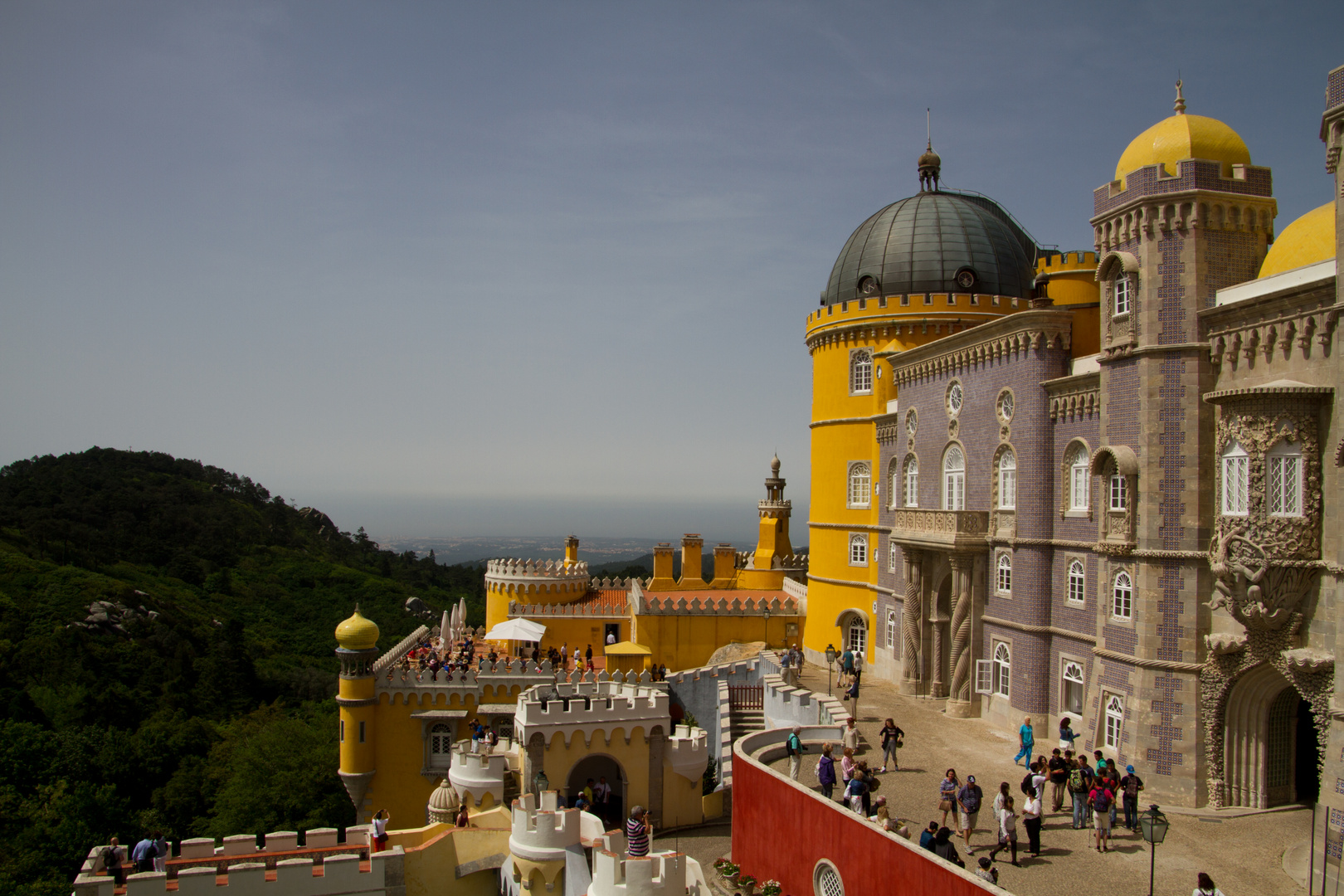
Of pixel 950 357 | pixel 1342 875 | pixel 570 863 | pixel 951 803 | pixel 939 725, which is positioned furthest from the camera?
pixel 950 357

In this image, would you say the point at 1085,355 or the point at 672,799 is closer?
the point at 1085,355

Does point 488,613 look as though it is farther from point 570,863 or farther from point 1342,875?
point 1342,875

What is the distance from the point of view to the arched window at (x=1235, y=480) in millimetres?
16344

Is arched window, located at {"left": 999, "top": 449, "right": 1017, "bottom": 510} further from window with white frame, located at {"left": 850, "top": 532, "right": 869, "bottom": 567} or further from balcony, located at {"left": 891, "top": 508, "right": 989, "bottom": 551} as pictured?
window with white frame, located at {"left": 850, "top": 532, "right": 869, "bottom": 567}

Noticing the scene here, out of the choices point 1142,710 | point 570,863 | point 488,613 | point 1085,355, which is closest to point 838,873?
point 1142,710

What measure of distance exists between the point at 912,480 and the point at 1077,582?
28.6ft

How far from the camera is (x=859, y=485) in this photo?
33.0m

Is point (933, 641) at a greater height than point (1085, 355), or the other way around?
point (1085, 355)

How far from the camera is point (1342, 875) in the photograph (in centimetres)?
1341

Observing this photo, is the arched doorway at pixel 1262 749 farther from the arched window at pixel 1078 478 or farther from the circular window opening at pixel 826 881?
the circular window opening at pixel 826 881

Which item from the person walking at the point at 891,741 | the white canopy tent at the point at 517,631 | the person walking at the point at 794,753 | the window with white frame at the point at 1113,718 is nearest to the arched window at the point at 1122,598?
the window with white frame at the point at 1113,718

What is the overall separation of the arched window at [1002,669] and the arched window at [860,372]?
1167cm

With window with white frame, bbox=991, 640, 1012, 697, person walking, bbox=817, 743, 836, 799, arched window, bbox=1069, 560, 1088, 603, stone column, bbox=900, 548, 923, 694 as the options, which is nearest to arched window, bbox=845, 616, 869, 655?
stone column, bbox=900, 548, 923, 694

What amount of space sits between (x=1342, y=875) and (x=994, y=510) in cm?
1152
